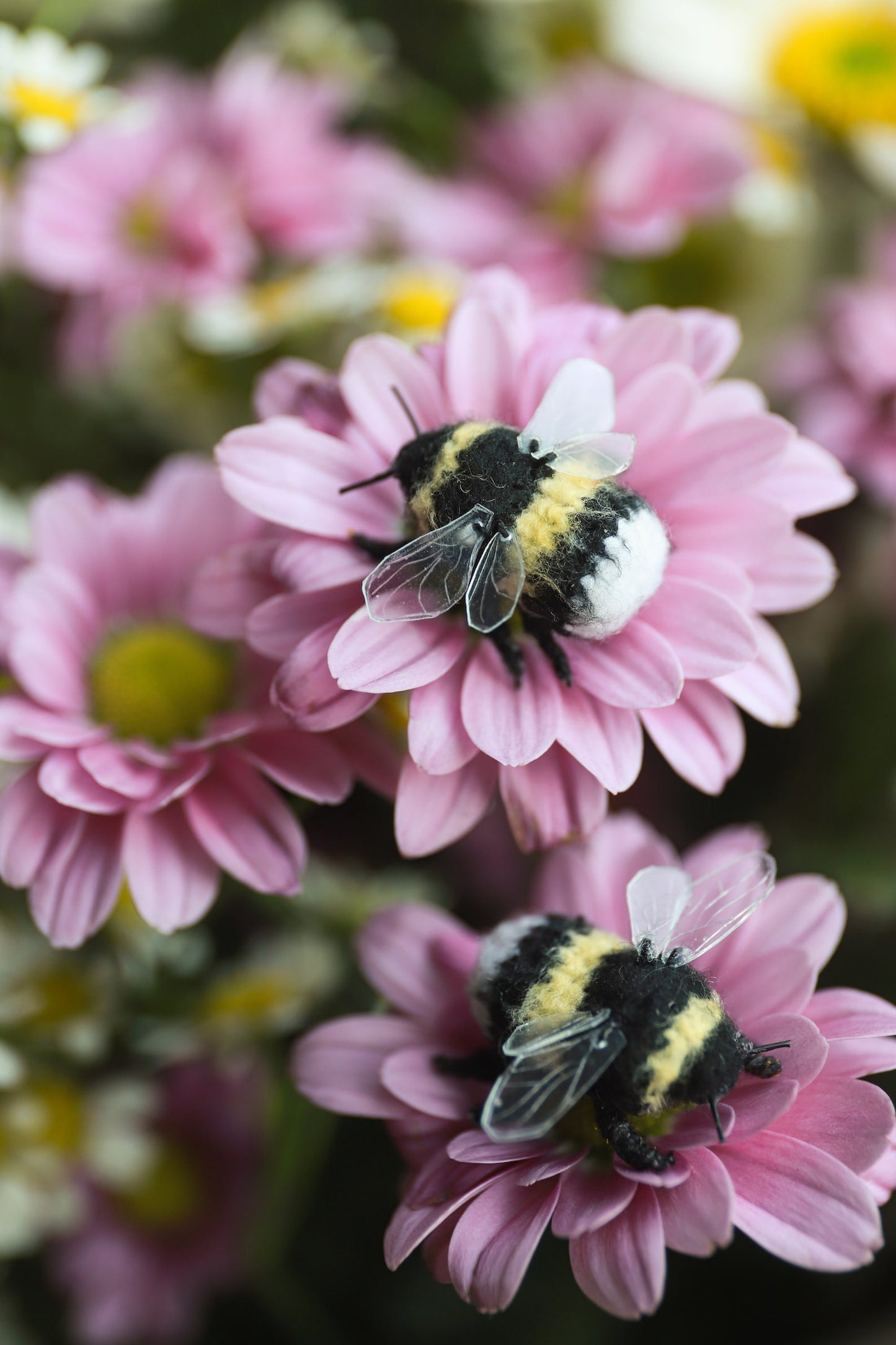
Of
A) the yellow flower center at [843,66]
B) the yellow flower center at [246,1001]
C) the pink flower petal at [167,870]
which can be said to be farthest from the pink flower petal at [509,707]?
the yellow flower center at [843,66]

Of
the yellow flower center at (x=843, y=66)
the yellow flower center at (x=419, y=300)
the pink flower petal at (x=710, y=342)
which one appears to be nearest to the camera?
the pink flower petal at (x=710, y=342)

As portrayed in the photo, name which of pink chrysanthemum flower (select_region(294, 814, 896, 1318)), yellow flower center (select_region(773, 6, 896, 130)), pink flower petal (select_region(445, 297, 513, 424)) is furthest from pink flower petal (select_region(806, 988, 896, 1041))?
yellow flower center (select_region(773, 6, 896, 130))

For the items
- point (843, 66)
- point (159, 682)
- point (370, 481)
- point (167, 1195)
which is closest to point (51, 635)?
point (159, 682)

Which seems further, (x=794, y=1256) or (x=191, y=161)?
(x=191, y=161)

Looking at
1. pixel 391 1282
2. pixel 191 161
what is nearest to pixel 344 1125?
pixel 391 1282

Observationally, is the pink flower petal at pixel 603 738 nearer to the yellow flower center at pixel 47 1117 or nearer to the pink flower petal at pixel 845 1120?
the pink flower petal at pixel 845 1120

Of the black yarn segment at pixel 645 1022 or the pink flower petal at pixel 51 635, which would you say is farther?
the pink flower petal at pixel 51 635

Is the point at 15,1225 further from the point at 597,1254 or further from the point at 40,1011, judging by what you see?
the point at 597,1254
